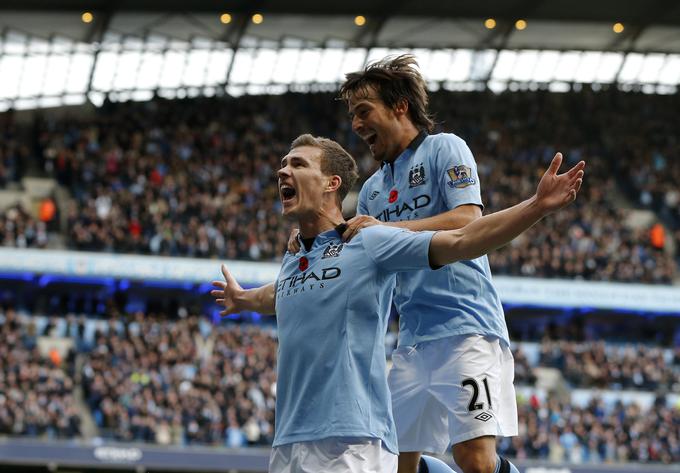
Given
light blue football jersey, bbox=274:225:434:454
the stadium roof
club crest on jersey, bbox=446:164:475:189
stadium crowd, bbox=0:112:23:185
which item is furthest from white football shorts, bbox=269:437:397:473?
the stadium roof

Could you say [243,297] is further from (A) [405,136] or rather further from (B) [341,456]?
(B) [341,456]

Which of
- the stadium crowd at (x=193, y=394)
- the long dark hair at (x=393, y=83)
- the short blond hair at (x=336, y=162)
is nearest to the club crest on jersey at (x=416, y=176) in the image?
the long dark hair at (x=393, y=83)

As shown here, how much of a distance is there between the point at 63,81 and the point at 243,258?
13203 mm

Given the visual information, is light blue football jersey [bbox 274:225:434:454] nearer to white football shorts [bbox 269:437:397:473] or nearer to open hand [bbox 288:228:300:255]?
white football shorts [bbox 269:437:397:473]

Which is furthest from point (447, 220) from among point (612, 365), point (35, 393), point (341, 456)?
point (612, 365)

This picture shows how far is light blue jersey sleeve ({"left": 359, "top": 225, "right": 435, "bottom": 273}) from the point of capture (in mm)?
4445

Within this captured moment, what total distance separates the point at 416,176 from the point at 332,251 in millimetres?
1113

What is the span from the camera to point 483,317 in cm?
565

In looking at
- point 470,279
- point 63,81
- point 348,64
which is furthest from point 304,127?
point 470,279

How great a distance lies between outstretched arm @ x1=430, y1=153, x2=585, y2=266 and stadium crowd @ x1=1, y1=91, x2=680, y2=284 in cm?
2866

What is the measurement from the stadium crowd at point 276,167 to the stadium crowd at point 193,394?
11.5 feet

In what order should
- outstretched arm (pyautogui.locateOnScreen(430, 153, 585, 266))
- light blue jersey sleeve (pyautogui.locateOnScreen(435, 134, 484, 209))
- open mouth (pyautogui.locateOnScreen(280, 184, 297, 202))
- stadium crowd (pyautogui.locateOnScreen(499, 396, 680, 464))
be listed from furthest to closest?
1. stadium crowd (pyautogui.locateOnScreen(499, 396, 680, 464))
2. light blue jersey sleeve (pyautogui.locateOnScreen(435, 134, 484, 209))
3. open mouth (pyautogui.locateOnScreen(280, 184, 297, 202))
4. outstretched arm (pyautogui.locateOnScreen(430, 153, 585, 266))

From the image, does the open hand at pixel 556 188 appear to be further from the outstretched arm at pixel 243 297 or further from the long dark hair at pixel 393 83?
the outstretched arm at pixel 243 297

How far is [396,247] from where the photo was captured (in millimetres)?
4535
